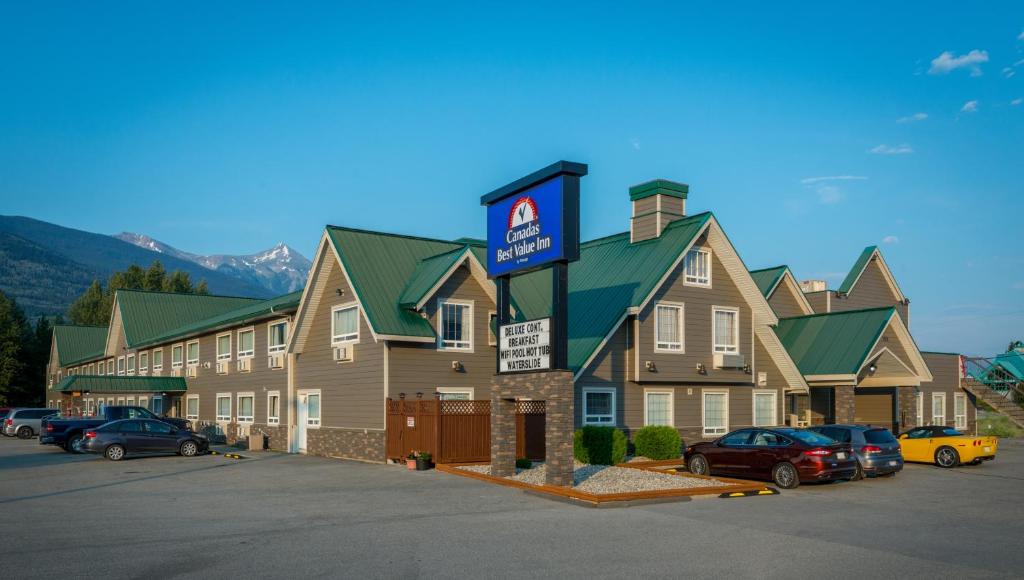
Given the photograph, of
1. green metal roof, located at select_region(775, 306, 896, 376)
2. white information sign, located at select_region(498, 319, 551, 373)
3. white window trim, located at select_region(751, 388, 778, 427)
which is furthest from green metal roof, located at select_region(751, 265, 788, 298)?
white information sign, located at select_region(498, 319, 551, 373)

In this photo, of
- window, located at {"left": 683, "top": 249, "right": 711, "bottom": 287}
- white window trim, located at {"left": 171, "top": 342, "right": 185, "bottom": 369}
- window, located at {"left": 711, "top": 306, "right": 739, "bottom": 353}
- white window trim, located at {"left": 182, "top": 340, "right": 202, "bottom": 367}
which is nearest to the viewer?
window, located at {"left": 683, "top": 249, "right": 711, "bottom": 287}

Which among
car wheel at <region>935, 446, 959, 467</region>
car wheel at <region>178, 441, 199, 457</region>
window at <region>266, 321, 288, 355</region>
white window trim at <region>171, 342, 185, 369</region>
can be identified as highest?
window at <region>266, 321, 288, 355</region>

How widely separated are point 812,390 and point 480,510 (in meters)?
25.5

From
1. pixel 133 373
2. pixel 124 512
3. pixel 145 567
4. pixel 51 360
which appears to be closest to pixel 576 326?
pixel 124 512

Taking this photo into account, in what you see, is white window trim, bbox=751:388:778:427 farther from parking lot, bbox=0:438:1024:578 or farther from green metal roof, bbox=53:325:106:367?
green metal roof, bbox=53:325:106:367

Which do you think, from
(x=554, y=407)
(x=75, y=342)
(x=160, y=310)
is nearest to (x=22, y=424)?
(x=160, y=310)

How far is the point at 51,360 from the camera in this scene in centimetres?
7969

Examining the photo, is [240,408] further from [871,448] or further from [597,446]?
[871,448]

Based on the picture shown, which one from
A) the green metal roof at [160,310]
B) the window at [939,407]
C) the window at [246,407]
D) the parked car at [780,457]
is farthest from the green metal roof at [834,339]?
the green metal roof at [160,310]

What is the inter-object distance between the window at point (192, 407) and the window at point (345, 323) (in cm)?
1802

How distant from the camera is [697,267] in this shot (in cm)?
3359

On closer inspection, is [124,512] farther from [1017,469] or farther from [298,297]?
[1017,469]

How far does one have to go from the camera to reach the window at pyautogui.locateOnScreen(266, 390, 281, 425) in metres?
37.3

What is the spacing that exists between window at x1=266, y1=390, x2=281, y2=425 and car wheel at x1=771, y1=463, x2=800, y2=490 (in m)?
21.6
